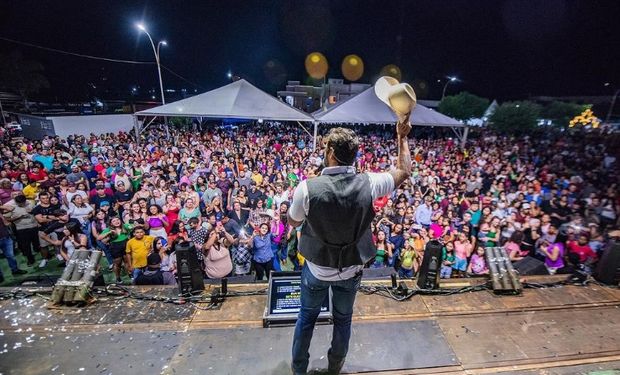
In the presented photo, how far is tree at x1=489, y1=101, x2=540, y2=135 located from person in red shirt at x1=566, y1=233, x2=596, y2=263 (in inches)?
1190

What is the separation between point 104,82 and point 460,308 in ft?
223

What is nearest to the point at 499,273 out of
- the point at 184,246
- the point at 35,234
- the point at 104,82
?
the point at 184,246

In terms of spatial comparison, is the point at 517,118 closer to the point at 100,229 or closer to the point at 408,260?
the point at 408,260

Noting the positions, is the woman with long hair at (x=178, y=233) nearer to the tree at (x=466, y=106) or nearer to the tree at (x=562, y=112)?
the tree at (x=466, y=106)

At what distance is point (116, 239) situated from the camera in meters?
5.02

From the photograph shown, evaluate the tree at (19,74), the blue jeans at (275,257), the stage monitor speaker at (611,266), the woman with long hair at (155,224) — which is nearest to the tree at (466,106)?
the stage monitor speaker at (611,266)

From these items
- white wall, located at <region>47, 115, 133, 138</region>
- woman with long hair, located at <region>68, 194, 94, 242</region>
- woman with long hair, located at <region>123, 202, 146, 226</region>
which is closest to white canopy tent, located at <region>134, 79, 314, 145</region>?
woman with long hair, located at <region>68, 194, 94, 242</region>

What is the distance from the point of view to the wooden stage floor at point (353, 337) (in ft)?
7.89

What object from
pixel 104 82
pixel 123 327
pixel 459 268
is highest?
pixel 104 82

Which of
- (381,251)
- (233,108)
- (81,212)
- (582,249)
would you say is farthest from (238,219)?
(582,249)

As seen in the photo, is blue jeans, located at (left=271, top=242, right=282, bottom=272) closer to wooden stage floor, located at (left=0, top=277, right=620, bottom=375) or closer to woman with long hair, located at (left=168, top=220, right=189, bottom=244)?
woman with long hair, located at (left=168, top=220, right=189, bottom=244)

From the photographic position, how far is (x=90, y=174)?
803 centimetres

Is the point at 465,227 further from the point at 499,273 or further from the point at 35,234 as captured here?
the point at 35,234

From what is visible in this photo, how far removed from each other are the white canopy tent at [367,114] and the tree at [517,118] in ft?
77.3
